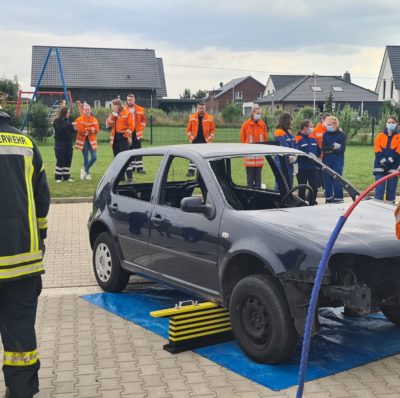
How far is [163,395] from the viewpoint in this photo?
4.42 m

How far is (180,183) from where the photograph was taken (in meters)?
7.06

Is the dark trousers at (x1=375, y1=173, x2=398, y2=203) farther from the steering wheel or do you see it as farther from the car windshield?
the steering wheel

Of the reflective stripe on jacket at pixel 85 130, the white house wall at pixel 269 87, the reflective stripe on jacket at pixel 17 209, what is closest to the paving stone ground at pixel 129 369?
the reflective stripe on jacket at pixel 17 209

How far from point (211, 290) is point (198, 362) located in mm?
660

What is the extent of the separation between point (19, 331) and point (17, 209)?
75cm

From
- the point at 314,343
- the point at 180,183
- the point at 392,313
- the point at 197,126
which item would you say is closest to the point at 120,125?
the point at 197,126

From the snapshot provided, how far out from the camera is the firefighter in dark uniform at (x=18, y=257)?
12.5ft

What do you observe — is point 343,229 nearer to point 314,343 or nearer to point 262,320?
point 262,320

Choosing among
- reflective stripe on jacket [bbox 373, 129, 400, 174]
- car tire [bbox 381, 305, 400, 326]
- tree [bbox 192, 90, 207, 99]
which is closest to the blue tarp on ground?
car tire [bbox 381, 305, 400, 326]

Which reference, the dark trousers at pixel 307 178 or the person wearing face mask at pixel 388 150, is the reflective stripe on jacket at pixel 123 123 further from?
the dark trousers at pixel 307 178

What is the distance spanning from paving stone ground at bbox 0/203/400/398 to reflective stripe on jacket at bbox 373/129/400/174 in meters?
7.42

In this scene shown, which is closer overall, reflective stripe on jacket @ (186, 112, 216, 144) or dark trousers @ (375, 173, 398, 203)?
dark trousers @ (375, 173, 398, 203)

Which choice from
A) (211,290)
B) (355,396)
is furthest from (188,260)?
(355,396)

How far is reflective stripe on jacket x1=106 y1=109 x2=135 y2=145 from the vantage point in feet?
54.0
